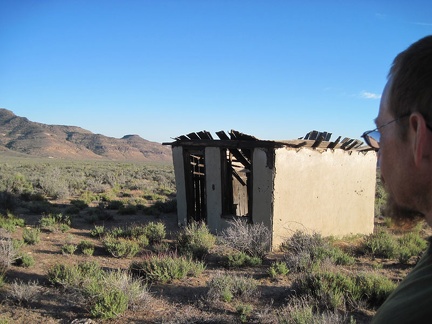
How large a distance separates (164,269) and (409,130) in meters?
6.10

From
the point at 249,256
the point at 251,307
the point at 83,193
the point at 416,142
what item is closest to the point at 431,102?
the point at 416,142

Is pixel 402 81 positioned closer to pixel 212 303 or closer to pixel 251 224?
pixel 212 303

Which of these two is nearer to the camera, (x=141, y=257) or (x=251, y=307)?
(x=251, y=307)

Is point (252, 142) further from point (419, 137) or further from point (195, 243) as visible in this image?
point (419, 137)

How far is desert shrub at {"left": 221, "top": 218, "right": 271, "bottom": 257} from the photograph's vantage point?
8.38 meters

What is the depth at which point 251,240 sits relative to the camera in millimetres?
8516

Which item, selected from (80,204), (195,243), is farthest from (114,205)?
(195,243)

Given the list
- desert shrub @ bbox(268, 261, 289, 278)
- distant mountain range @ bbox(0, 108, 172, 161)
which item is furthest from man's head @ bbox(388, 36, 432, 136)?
distant mountain range @ bbox(0, 108, 172, 161)

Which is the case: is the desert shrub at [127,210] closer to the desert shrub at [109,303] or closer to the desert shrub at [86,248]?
the desert shrub at [86,248]

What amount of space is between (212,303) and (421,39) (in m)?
5.10

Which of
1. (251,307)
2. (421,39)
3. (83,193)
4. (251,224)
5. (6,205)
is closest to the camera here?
(421,39)

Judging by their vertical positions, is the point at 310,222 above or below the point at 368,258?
above

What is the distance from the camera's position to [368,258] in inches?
341

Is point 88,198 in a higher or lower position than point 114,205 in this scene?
higher
